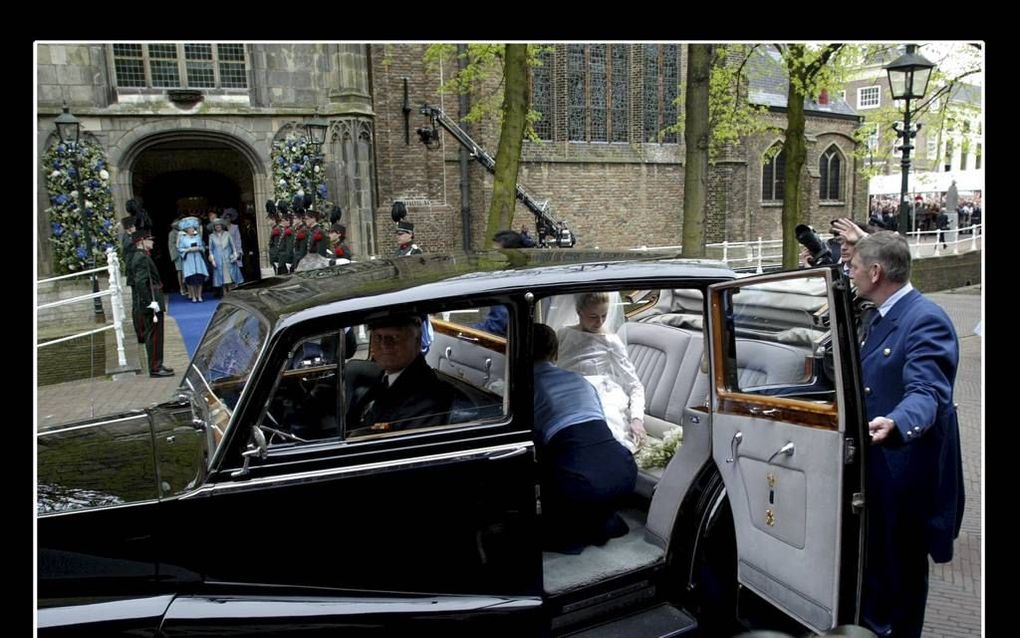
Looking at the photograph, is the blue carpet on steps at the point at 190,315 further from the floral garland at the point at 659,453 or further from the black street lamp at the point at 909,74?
A: the black street lamp at the point at 909,74

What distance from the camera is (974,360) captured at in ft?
35.2

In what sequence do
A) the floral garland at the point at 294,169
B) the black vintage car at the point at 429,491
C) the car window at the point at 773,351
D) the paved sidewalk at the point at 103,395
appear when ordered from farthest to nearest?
the floral garland at the point at 294,169, the paved sidewalk at the point at 103,395, the car window at the point at 773,351, the black vintage car at the point at 429,491

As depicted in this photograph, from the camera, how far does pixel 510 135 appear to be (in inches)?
455

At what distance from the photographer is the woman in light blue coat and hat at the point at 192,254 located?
48.3ft

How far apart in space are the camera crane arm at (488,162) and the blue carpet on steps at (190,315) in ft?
25.6

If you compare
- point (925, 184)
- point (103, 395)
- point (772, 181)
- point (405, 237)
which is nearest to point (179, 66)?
point (405, 237)

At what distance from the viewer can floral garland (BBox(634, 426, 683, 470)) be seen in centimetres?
382

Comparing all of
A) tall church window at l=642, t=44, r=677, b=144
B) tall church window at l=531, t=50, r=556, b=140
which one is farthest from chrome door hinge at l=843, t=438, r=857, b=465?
tall church window at l=642, t=44, r=677, b=144

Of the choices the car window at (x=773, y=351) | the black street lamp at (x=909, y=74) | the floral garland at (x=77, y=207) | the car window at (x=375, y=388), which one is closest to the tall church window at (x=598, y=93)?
the black street lamp at (x=909, y=74)

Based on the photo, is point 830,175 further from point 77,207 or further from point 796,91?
point 77,207

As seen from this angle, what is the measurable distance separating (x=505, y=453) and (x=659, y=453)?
4.66 feet

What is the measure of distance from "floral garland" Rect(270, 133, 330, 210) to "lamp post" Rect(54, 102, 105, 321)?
3.98 meters

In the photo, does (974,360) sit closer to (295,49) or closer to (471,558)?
(471,558)

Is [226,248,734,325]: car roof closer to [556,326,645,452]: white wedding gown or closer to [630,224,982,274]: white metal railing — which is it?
[556,326,645,452]: white wedding gown
